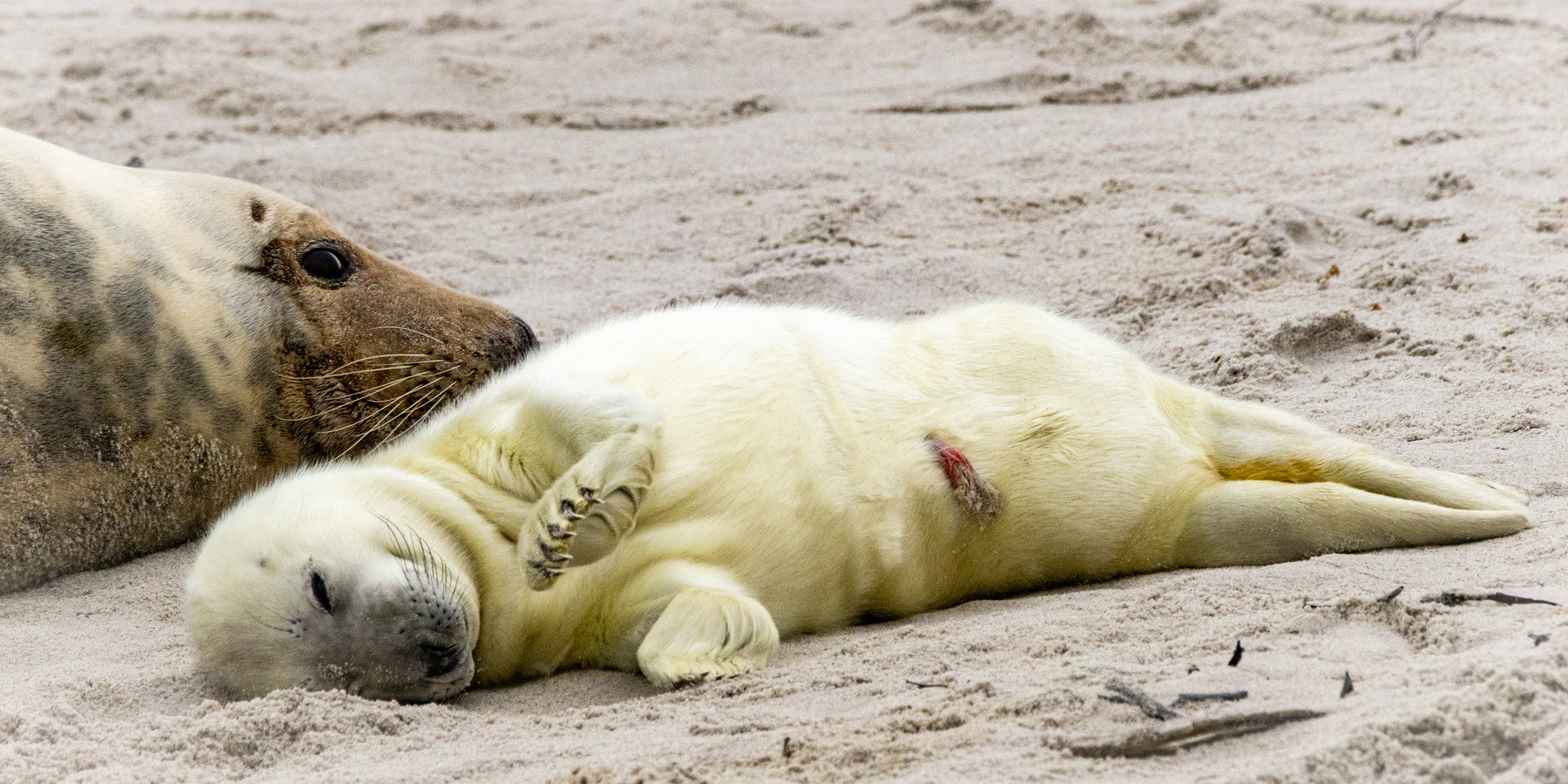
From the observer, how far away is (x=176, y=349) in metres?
3.18

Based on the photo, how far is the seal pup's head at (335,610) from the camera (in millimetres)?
2377

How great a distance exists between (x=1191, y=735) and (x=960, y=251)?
292cm

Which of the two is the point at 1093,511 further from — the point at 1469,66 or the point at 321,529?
the point at 1469,66

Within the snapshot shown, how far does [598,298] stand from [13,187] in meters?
1.81

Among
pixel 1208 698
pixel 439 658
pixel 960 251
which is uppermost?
pixel 1208 698

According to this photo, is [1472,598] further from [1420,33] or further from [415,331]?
[1420,33]

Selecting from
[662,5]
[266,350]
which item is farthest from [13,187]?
[662,5]

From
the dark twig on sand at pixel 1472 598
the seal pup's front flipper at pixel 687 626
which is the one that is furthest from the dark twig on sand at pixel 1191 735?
the seal pup's front flipper at pixel 687 626

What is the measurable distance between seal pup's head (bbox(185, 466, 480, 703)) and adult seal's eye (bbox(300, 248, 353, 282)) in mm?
1094

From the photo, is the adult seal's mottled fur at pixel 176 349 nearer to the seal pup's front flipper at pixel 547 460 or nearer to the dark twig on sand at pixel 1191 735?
the seal pup's front flipper at pixel 547 460

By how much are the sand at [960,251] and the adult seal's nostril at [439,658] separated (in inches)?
2.4

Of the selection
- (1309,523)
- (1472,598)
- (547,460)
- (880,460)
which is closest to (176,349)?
(547,460)

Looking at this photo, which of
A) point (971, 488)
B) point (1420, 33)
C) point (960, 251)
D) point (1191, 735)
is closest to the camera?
point (1191, 735)

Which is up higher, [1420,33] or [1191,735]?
[1420,33]
